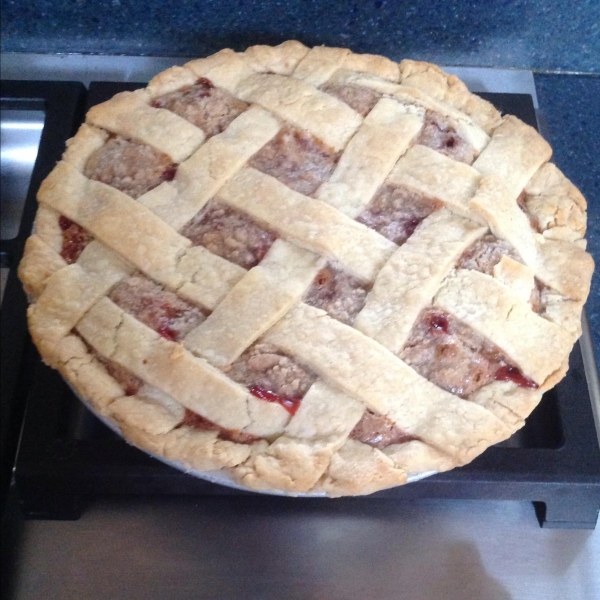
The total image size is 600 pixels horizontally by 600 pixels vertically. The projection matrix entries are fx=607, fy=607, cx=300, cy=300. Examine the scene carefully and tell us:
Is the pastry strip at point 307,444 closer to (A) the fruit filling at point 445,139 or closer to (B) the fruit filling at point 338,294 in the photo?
(B) the fruit filling at point 338,294

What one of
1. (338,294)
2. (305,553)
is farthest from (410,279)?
(305,553)

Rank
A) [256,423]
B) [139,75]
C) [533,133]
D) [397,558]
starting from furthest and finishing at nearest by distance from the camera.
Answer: [139,75], [533,133], [397,558], [256,423]

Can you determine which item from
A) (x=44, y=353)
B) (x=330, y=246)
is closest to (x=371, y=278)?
(x=330, y=246)

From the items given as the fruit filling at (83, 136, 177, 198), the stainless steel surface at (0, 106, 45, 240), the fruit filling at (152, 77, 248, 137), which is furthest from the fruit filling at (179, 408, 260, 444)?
the stainless steel surface at (0, 106, 45, 240)

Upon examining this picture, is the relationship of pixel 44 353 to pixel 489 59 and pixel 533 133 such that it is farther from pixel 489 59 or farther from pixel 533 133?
pixel 489 59

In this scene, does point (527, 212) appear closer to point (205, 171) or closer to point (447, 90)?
point (447, 90)
